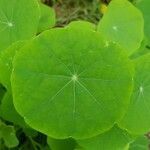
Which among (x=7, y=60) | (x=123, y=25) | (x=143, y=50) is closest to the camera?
(x=7, y=60)

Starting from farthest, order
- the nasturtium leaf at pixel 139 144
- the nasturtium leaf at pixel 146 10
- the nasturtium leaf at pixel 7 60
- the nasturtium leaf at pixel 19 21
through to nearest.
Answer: the nasturtium leaf at pixel 146 10
the nasturtium leaf at pixel 139 144
the nasturtium leaf at pixel 19 21
the nasturtium leaf at pixel 7 60

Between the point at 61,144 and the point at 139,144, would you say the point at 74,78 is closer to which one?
the point at 61,144

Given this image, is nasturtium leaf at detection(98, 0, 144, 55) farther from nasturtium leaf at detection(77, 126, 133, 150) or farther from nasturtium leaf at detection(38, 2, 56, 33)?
nasturtium leaf at detection(77, 126, 133, 150)

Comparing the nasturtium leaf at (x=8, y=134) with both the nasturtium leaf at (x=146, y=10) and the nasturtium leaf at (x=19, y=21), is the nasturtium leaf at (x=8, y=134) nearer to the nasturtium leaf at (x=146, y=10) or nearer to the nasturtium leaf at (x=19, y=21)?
the nasturtium leaf at (x=19, y=21)

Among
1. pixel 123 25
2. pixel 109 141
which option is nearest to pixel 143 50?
pixel 123 25

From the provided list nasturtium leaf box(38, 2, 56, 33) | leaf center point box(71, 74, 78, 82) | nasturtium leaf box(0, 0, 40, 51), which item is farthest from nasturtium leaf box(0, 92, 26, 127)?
nasturtium leaf box(38, 2, 56, 33)

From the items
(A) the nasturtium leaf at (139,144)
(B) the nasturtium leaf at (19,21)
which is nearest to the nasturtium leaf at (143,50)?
(A) the nasturtium leaf at (139,144)
